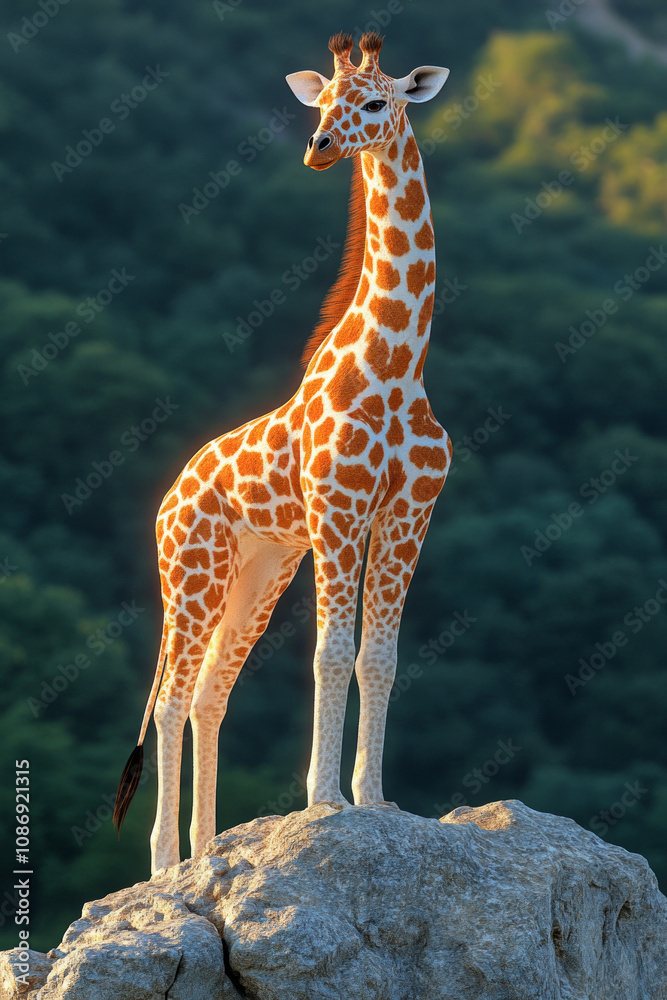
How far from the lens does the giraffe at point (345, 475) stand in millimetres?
5332

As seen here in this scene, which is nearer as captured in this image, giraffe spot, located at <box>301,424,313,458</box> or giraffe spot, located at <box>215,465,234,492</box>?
giraffe spot, located at <box>301,424,313,458</box>

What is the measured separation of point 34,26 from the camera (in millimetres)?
23781

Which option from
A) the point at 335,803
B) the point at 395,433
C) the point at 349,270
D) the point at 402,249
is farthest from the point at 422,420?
the point at 335,803

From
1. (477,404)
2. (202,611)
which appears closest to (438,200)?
(477,404)

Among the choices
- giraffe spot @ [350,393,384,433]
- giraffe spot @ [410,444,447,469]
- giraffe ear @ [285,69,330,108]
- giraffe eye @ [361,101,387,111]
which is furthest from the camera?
giraffe ear @ [285,69,330,108]

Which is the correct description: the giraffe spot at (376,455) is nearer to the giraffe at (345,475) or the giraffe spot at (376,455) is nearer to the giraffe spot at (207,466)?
the giraffe at (345,475)

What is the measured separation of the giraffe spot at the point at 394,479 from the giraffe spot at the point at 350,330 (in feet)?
1.90

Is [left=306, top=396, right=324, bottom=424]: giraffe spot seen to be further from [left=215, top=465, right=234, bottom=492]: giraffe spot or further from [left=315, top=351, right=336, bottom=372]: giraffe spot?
Result: [left=215, top=465, right=234, bottom=492]: giraffe spot

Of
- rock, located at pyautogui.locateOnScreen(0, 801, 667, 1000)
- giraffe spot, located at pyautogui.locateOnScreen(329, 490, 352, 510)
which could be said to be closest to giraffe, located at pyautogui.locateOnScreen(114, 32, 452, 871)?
giraffe spot, located at pyautogui.locateOnScreen(329, 490, 352, 510)

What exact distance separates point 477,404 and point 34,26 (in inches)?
449

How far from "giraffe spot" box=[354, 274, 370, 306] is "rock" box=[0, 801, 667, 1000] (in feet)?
7.19

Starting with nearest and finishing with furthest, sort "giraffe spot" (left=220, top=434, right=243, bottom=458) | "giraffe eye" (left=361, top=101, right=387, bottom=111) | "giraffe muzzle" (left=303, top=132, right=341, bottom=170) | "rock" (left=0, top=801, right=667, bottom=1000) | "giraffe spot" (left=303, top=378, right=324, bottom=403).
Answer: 1. "rock" (left=0, top=801, right=667, bottom=1000)
2. "giraffe muzzle" (left=303, top=132, right=341, bottom=170)
3. "giraffe eye" (left=361, top=101, right=387, bottom=111)
4. "giraffe spot" (left=303, top=378, right=324, bottom=403)
5. "giraffe spot" (left=220, top=434, right=243, bottom=458)

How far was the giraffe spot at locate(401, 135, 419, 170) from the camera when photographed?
5473mm

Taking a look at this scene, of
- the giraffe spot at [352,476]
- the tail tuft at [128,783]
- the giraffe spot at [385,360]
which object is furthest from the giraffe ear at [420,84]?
the tail tuft at [128,783]
